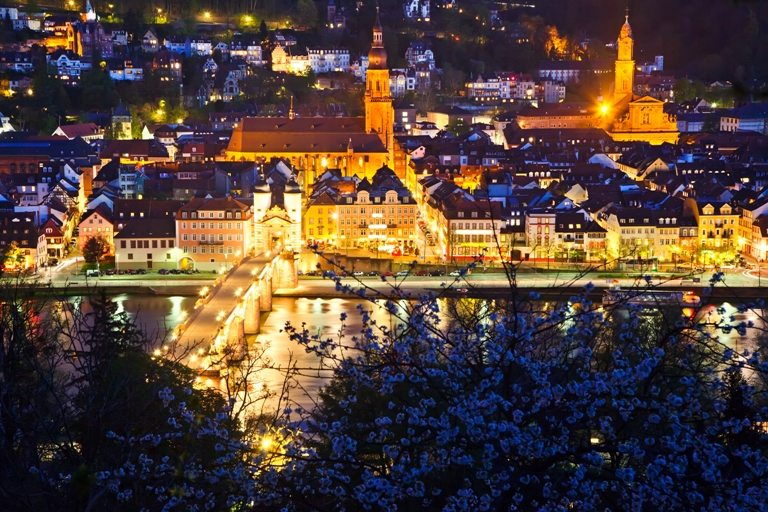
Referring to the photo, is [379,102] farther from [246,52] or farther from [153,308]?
[153,308]

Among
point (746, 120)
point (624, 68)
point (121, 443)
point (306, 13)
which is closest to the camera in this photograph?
point (121, 443)

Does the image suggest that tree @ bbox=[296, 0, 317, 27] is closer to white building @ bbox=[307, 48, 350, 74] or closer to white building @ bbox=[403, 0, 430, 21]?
white building @ bbox=[307, 48, 350, 74]

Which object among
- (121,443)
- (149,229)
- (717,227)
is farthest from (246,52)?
(121,443)

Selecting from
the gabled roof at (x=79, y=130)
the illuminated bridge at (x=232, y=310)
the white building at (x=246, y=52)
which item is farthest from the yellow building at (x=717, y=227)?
the white building at (x=246, y=52)

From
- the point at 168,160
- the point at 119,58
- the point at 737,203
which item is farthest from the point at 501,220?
the point at 119,58

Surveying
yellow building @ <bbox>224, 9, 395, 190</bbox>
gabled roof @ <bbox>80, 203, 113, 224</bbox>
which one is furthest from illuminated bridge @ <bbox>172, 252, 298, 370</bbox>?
yellow building @ <bbox>224, 9, 395, 190</bbox>

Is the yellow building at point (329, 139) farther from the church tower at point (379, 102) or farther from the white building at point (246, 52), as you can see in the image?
the white building at point (246, 52)
